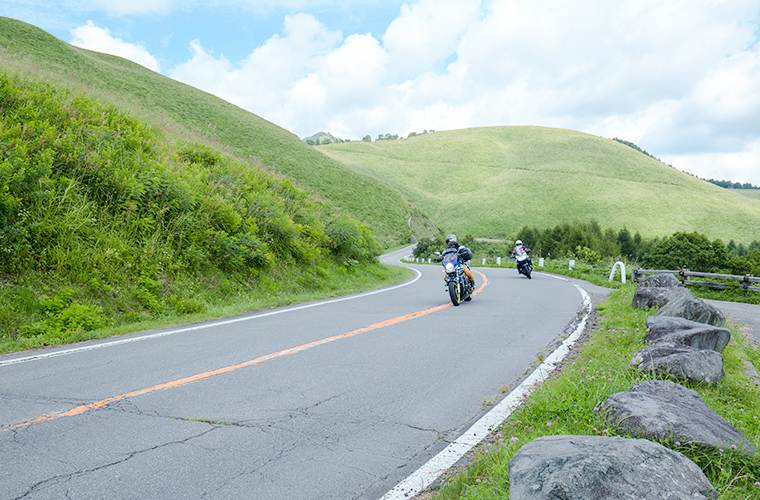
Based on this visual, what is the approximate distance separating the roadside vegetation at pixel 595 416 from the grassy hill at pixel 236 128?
4460cm

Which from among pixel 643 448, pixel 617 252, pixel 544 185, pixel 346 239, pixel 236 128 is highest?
pixel 236 128

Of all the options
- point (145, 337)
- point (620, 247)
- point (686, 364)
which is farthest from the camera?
point (620, 247)

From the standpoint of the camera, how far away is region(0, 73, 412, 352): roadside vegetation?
9.12 metres

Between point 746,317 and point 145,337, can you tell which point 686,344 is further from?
point 746,317

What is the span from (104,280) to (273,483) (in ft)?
26.2

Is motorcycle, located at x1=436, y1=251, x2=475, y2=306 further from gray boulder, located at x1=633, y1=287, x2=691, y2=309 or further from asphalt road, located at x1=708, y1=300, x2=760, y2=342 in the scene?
asphalt road, located at x1=708, y1=300, x2=760, y2=342

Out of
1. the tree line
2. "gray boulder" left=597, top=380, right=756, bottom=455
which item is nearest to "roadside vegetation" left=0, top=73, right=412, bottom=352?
"gray boulder" left=597, top=380, right=756, bottom=455

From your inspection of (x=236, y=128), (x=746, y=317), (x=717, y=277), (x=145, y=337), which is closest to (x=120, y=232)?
(x=145, y=337)

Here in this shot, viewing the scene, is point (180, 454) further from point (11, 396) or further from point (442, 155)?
point (442, 155)

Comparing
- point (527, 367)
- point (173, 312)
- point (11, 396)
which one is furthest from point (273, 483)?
point (173, 312)

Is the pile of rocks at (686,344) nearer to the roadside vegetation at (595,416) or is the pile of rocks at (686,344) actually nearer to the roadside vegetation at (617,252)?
the roadside vegetation at (595,416)

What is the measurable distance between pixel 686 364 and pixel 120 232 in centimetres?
1034

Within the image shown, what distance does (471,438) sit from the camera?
→ 450cm

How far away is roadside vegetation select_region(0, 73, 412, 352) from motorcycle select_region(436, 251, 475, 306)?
3258mm
